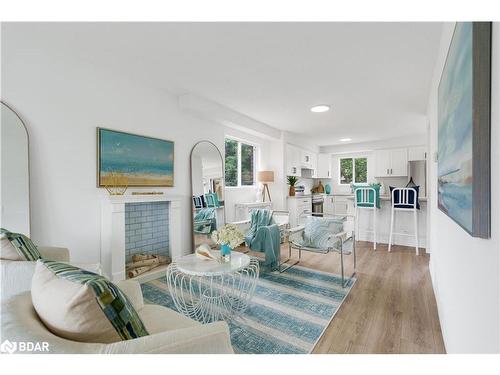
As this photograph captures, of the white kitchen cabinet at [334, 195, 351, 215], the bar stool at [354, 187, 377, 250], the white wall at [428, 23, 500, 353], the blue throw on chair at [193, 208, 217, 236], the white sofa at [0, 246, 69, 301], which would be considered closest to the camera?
the white wall at [428, 23, 500, 353]

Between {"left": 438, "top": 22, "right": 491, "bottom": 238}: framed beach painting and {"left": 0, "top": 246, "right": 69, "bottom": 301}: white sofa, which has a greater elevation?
{"left": 438, "top": 22, "right": 491, "bottom": 238}: framed beach painting

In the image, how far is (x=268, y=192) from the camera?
5.37 metres

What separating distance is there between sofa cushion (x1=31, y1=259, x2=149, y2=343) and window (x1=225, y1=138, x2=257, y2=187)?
3.78 m

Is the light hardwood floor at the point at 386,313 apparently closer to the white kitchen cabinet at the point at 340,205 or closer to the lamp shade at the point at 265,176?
the lamp shade at the point at 265,176

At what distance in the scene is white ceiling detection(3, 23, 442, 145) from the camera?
6.19 feet

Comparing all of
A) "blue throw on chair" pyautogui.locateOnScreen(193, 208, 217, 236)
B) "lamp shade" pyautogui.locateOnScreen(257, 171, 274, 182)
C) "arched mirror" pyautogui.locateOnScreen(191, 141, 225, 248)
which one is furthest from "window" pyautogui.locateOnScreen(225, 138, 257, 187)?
"blue throw on chair" pyautogui.locateOnScreen(193, 208, 217, 236)

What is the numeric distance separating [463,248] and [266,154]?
14.6ft

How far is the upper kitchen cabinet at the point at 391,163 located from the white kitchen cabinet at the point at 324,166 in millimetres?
1271

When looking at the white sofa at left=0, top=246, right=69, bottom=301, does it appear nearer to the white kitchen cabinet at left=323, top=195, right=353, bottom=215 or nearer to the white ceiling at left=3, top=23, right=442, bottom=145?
the white ceiling at left=3, top=23, right=442, bottom=145

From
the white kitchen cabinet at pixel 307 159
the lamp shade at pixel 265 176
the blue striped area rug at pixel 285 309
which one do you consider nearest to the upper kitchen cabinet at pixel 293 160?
the white kitchen cabinet at pixel 307 159

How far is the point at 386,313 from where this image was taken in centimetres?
216
